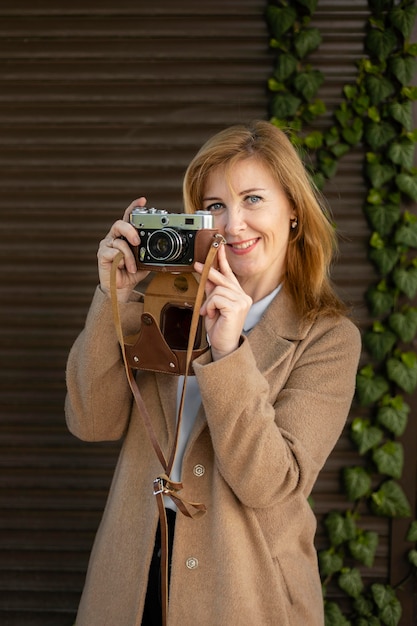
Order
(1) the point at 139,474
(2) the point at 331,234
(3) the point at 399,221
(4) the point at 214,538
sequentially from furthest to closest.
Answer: (3) the point at 399,221
(2) the point at 331,234
(1) the point at 139,474
(4) the point at 214,538

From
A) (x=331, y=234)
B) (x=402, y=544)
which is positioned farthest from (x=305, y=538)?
(x=402, y=544)

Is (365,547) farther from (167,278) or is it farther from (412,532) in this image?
(167,278)

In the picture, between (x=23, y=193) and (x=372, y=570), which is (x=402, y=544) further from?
(x=23, y=193)

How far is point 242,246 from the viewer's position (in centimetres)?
176

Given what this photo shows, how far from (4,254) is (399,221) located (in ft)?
4.83

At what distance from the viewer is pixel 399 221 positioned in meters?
2.64

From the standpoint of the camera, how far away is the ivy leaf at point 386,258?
8.65 ft

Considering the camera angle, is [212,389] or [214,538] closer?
[212,389]

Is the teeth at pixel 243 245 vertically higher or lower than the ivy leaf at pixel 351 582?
higher

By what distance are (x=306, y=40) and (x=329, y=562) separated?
1.89 m

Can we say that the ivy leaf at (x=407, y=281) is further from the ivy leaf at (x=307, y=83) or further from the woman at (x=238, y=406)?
the woman at (x=238, y=406)

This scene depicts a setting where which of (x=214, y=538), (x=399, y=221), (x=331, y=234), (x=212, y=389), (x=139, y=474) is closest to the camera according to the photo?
(x=212, y=389)

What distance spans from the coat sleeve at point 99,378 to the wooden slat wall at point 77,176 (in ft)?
3.16

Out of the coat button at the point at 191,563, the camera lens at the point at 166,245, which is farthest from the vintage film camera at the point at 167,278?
the coat button at the point at 191,563
